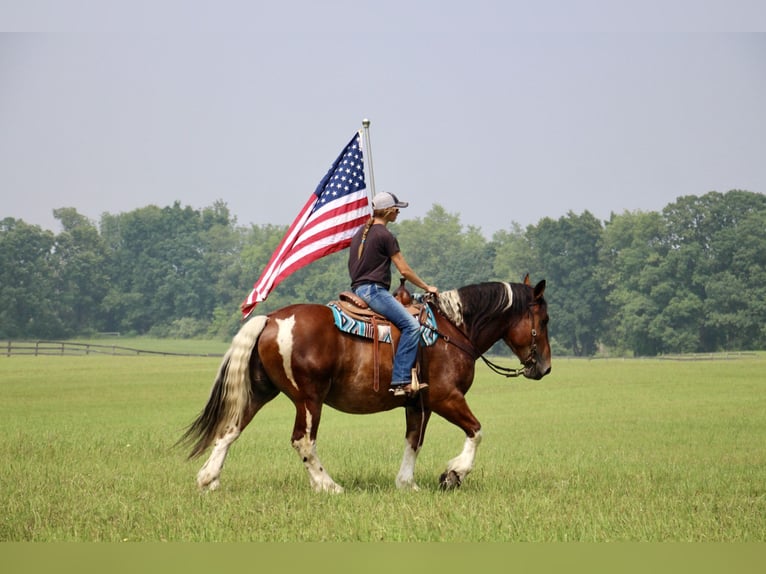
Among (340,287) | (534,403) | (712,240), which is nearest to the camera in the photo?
(534,403)

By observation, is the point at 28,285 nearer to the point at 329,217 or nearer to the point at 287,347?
the point at 329,217

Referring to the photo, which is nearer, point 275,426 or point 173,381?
Result: point 275,426

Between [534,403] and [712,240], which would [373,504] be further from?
[712,240]

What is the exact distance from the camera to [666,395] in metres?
37.7

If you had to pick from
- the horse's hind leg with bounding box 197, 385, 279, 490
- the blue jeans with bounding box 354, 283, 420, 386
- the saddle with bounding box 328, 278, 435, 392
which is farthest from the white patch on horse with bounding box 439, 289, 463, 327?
the horse's hind leg with bounding box 197, 385, 279, 490

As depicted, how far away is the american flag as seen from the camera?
576 inches

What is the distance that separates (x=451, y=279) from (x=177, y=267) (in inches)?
1648

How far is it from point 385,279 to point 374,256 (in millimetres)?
356

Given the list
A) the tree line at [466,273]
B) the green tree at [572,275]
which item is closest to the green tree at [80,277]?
the tree line at [466,273]

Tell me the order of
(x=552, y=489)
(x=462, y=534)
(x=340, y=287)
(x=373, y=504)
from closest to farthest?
(x=462, y=534) → (x=373, y=504) → (x=552, y=489) → (x=340, y=287)

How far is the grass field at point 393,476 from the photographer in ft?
33.5

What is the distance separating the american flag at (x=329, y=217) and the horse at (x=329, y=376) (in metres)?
1.65

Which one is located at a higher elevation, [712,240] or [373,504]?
[712,240]

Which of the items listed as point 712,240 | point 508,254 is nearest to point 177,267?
point 508,254
